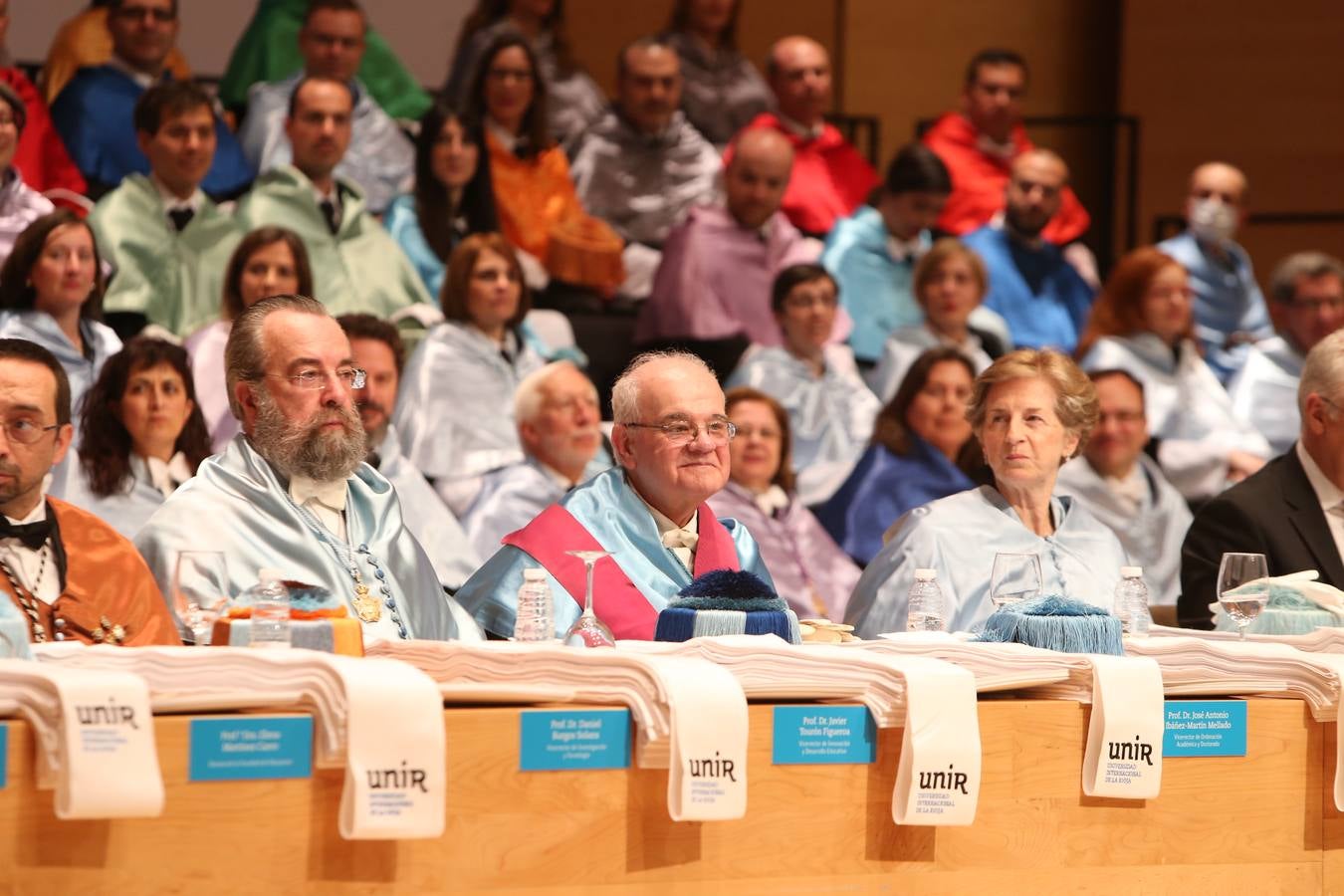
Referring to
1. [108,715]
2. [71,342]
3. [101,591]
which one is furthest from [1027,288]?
[108,715]

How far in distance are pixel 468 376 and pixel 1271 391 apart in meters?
3.58

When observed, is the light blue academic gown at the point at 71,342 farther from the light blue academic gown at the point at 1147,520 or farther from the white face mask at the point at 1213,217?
the white face mask at the point at 1213,217

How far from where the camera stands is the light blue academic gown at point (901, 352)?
8352 millimetres

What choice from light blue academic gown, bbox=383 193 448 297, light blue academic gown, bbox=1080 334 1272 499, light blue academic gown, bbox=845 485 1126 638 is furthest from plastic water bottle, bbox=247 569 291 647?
light blue academic gown, bbox=1080 334 1272 499

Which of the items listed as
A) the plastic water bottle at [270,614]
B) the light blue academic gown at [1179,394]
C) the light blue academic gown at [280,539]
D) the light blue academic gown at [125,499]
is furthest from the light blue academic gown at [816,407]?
the plastic water bottle at [270,614]

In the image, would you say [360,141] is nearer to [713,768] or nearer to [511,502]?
[511,502]

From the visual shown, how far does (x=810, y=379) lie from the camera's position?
26.4 feet

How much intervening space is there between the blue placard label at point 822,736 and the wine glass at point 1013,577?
751 millimetres

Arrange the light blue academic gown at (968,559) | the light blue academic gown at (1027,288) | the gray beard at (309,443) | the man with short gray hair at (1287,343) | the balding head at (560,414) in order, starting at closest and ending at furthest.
→ the gray beard at (309,443), the light blue academic gown at (968,559), the balding head at (560,414), the man with short gray hair at (1287,343), the light blue academic gown at (1027,288)

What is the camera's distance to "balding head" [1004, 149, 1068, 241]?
903 cm

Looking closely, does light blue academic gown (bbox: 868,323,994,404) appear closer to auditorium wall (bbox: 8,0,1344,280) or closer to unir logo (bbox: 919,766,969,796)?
auditorium wall (bbox: 8,0,1344,280)

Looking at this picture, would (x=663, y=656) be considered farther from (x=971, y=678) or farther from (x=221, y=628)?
(x=221, y=628)

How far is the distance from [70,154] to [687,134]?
8.83 ft

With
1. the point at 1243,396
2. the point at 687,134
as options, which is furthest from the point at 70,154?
the point at 1243,396
